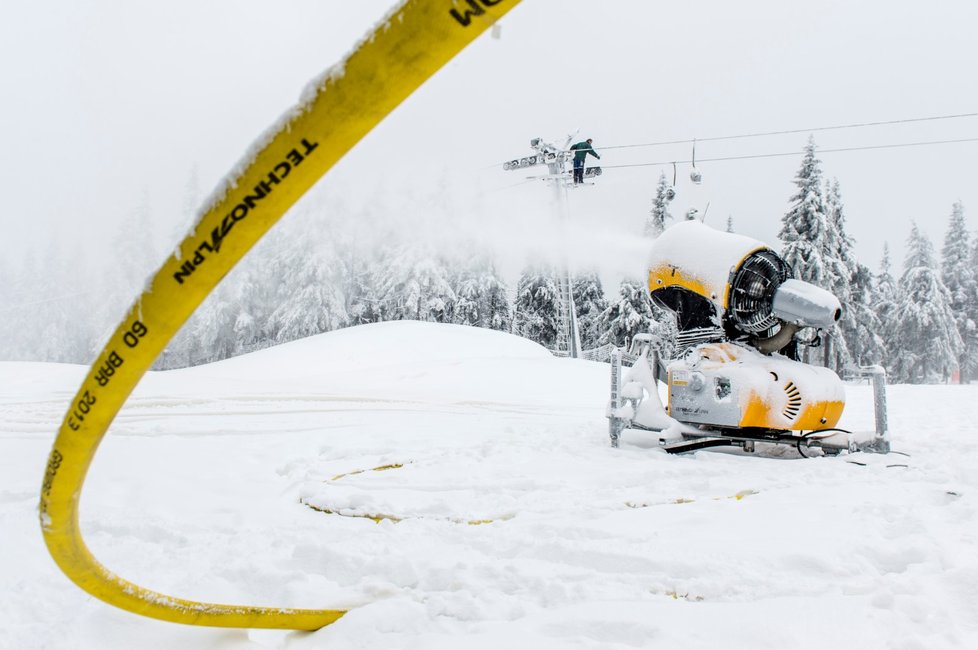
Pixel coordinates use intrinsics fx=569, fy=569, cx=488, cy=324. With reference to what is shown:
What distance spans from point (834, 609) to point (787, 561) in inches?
20.1

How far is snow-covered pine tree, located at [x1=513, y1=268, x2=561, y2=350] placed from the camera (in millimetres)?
44000

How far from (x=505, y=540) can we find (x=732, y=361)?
156 inches

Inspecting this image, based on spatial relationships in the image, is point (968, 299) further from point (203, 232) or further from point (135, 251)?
point (135, 251)

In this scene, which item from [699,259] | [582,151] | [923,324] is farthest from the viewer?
[923,324]

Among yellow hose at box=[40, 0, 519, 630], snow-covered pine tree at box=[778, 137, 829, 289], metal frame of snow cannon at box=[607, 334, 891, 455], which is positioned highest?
snow-covered pine tree at box=[778, 137, 829, 289]

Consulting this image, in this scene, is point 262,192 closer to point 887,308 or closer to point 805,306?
point 805,306

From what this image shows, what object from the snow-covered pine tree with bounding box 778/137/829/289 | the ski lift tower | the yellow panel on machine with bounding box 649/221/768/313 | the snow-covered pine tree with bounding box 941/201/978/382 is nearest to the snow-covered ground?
the yellow panel on machine with bounding box 649/221/768/313

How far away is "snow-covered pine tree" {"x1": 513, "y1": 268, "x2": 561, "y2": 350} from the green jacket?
2041cm

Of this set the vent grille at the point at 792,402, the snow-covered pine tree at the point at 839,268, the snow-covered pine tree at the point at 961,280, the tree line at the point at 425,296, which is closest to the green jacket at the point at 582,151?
the tree line at the point at 425,296

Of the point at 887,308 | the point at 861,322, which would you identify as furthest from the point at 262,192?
the point at 887,308

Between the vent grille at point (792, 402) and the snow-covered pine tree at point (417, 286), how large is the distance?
3304 cm

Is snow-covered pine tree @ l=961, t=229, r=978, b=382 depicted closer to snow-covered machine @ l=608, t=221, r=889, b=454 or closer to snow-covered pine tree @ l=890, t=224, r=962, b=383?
snow-covered pine tree @ l=890, t=224, r=962, b=383

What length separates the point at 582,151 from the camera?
74.3ft

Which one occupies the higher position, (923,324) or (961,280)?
(961,280)
